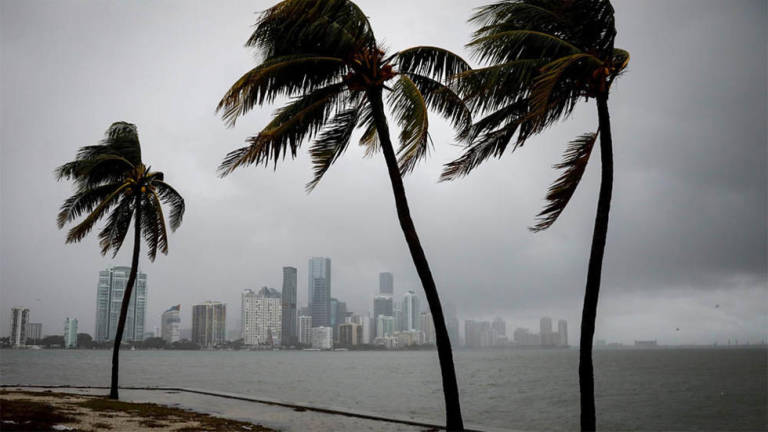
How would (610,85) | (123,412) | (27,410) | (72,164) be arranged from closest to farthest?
(610,85)
(27,410)
(123,412)
(72,164)

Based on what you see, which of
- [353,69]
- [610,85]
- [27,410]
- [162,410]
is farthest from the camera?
[162,410]

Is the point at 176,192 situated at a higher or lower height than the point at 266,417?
higher

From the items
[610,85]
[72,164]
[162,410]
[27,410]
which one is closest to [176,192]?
[72,164]

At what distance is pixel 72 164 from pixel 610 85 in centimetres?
1595

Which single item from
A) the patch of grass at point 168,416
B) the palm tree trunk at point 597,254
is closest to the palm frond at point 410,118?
the palm tree trunk at point 597,254

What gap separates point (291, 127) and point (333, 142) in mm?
1245

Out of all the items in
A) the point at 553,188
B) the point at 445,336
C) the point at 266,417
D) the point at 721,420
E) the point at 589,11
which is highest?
the point at 589,11

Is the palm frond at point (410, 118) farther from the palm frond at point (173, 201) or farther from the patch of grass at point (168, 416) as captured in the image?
the palm frond at point (173, 201)

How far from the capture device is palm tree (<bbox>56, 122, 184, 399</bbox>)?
55.0ft

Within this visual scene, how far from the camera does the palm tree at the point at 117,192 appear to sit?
16750 millimetres

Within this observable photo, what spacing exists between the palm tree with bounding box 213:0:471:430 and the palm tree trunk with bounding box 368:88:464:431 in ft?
0.06

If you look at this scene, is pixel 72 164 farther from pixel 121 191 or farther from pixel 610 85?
pixel 610 85

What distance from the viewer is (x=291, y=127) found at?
32.8 ft

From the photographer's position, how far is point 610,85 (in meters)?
8.54
